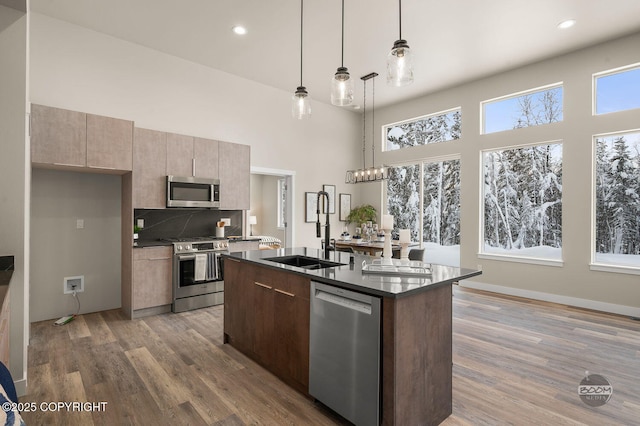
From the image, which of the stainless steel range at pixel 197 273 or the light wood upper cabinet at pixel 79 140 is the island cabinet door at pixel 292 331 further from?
the light wood upper cabinet at pixel 79 140

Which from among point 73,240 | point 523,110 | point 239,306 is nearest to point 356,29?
point 523,110

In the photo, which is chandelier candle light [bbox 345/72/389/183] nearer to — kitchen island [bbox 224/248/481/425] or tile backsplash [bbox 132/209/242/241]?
tile backsplash [bbox 132/209/242/241]

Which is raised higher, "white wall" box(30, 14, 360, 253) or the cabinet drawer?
"white wall" box(30, 14, 360, 253)

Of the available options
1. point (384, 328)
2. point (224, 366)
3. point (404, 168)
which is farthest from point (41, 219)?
point (404, 168)

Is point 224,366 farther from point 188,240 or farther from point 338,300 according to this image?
point 188,240

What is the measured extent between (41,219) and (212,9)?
3.10 metres

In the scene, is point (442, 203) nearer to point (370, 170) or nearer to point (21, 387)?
point (370, 170)

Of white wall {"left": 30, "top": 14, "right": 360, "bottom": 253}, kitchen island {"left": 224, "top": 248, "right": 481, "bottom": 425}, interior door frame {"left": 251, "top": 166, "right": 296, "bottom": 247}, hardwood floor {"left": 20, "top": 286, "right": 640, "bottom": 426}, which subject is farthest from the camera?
interior door frame {"left": 251, "top": 166, "right": 296, "bottom": 247}

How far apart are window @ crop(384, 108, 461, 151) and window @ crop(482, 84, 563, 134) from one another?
1.83ft

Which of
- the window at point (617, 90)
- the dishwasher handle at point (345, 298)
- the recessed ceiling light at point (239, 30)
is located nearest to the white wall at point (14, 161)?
the dishwasher handle at point (345, 298)

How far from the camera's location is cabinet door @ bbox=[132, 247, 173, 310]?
3980 millimetres

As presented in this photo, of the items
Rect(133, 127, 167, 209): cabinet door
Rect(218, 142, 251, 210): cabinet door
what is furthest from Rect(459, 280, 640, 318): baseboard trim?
Rect(133, 127, 167, 209): cabinet door

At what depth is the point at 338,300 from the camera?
1971 millimetres

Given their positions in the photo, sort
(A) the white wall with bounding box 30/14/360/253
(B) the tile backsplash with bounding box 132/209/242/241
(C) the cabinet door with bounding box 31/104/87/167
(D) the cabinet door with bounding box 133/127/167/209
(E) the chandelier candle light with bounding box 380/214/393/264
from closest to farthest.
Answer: (E) the chandelier candle light with bounding box 380/214/393/264, (C) the cabinet door with bounding box 31/104/87/167, (A) the white wall with bounding box 30/14/360/253, (D) the cabinet door with bounding box 133/127/167/209, (B) the tile backsplash with bounding box 132/209/242/241
